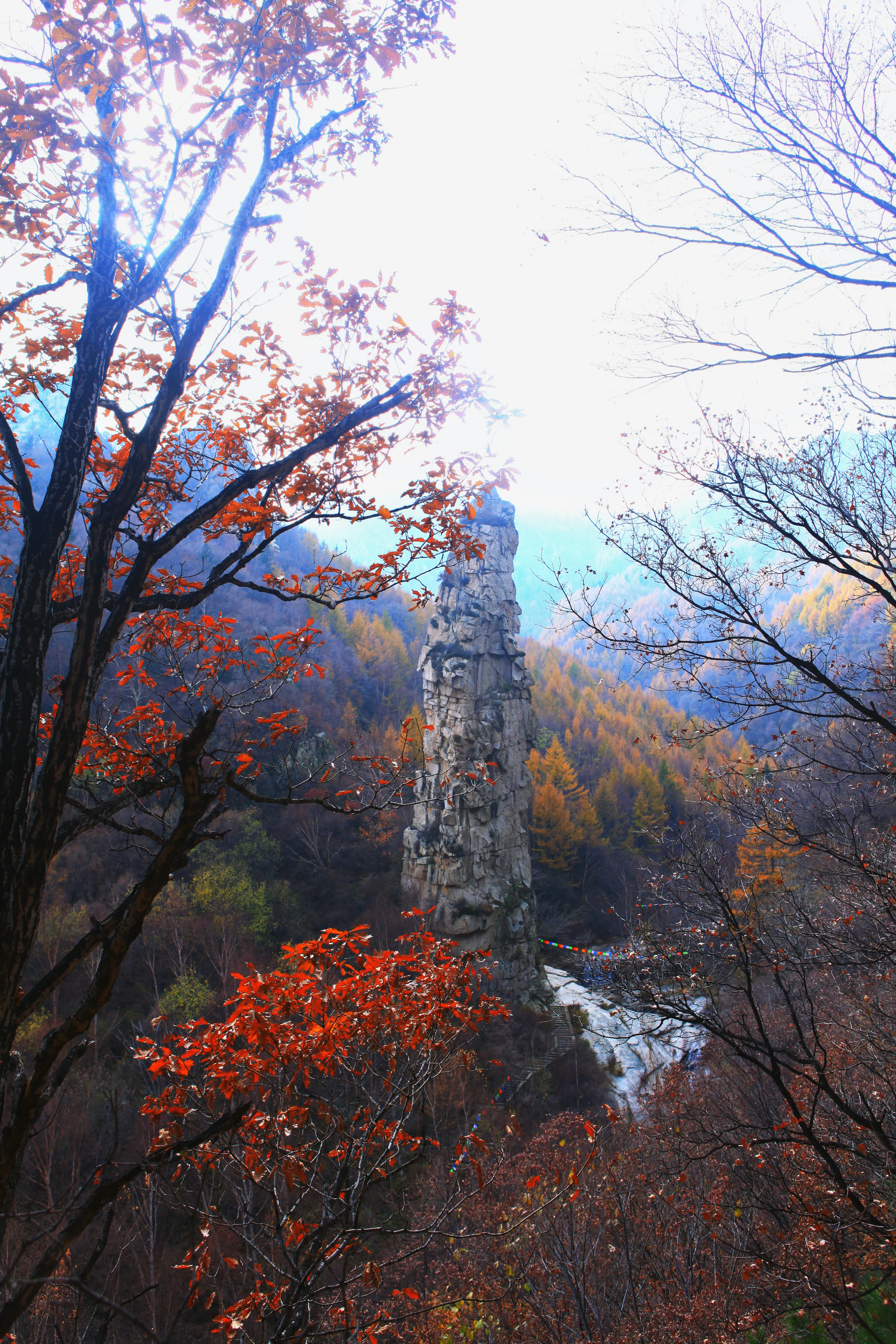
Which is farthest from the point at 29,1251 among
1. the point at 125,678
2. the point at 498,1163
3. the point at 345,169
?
the point at 345,169

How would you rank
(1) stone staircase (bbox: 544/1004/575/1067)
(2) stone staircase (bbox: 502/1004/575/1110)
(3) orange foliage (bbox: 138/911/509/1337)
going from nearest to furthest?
(3) orange foliage (bbox: 138/911/509/1337) < (2) stone staircase (bbox: 502/1004/575/1110) < (1) stone staircase (bbox: 544/1004/575/1067)

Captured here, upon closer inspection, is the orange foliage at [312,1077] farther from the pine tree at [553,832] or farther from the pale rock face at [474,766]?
the pine tree at [553,832]

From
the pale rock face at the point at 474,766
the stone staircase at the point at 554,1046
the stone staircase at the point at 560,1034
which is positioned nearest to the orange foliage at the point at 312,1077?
the stone staircase at the point at 554,1046

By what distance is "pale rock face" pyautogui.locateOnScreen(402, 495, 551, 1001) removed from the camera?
1938cm

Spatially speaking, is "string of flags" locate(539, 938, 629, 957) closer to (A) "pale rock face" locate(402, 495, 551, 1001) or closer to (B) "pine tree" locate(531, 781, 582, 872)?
(A) "pale rock face" locate(402, 495, 551, 1001)

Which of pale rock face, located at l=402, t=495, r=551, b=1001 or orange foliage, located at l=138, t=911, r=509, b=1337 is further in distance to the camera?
pale rock face, located at l=402, t=495, r=551, b=1001

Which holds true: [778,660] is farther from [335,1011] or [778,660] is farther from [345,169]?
[345,169]

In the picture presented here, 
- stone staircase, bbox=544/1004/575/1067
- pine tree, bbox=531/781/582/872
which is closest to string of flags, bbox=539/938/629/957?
stone staircase, bbox=544/1004/575/1067

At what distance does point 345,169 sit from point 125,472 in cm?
269


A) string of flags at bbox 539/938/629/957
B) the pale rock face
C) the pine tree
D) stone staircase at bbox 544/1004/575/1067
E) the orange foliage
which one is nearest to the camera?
the orange foliage

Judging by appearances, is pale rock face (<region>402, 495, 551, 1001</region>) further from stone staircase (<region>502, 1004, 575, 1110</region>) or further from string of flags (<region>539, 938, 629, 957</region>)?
string of flags (<region>539, 938, 629, 957</region>)

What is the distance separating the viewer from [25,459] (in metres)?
2.86

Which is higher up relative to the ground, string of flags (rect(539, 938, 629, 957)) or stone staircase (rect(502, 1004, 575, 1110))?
string of flags (rect(539, 938, 629, 957))

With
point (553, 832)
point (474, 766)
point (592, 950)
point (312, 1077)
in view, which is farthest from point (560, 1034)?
point (312, 1077)
